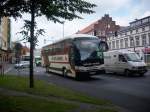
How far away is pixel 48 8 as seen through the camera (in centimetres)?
1222

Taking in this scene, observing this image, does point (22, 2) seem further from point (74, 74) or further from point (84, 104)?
point (74, 74)

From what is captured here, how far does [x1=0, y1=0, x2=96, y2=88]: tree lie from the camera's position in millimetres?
11114

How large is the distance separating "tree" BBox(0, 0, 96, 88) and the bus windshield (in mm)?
9049

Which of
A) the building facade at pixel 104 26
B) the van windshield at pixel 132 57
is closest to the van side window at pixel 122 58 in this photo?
the van windshield at pixel 132 57

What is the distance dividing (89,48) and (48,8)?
1269cm

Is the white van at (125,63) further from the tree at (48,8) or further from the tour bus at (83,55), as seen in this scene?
the tree at (48,8)

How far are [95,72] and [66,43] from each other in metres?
4.15

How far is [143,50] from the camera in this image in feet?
207

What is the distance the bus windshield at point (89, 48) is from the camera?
2430 cm

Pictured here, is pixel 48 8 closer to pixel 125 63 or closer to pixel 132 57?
pixel 125 63

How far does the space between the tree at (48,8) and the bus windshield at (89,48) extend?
905 centimetres

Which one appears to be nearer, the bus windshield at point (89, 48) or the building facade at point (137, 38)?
the bus windshield at point (89, 48)

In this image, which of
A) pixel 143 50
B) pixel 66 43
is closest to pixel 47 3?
pixel 66 43

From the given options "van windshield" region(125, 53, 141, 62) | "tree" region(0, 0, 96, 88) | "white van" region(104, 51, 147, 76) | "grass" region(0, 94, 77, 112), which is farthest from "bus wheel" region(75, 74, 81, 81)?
"grass" region(0, 94, 77, 112)
